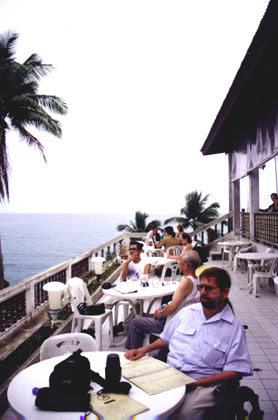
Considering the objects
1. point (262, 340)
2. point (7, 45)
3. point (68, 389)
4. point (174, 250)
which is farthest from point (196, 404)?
point (7, 45)

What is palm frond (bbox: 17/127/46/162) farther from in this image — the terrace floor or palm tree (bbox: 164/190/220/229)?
palm tree (bbox: 164/190/220/229)

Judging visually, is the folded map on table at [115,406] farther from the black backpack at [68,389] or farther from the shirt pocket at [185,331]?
the shirt pocket at [185,331]

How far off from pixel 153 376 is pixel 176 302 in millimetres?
1337

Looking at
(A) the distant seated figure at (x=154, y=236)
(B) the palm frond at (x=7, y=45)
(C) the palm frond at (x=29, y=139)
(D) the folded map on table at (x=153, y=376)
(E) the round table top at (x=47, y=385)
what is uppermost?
(B) the palm frond at (x=7, y=45)

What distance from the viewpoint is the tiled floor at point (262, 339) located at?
9.75 ft

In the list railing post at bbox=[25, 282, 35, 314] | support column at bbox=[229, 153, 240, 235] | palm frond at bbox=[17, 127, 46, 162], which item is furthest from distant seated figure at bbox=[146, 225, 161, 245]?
railing post at bbox=[25, 282, 35, 314]

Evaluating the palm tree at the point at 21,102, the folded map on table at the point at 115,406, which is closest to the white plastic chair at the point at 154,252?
the palm tree at the point at 21,102

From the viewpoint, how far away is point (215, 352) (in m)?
2.02

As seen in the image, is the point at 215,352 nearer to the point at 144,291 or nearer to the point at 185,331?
the point at 185,331

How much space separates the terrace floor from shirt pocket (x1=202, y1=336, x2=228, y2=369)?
103cm

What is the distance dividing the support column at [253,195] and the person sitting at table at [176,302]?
737 cm

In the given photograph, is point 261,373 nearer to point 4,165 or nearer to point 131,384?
point 131,384

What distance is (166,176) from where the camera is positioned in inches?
2429

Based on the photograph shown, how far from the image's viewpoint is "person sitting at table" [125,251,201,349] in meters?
3.17
